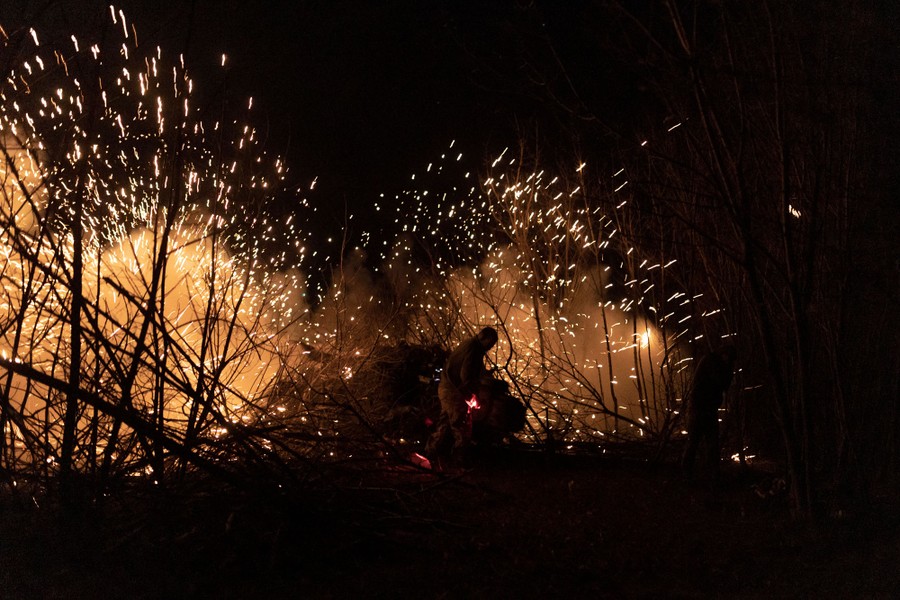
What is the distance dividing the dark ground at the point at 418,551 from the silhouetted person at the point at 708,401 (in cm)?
137

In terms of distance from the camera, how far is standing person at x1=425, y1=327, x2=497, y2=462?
9.24 meters

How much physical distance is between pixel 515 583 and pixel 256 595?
1.92 m

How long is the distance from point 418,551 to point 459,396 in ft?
11.2

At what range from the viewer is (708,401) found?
8719mm

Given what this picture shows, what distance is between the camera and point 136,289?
6.62 metres

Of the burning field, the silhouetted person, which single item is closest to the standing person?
the burning field

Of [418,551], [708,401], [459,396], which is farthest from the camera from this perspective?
[459,396]

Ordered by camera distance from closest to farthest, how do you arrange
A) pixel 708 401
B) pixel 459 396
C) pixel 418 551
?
pixel 418 551 < pixel 708 401 < pixel 459 396

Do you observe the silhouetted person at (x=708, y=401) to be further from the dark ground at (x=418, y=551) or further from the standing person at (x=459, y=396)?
the standing person at (x=459, y=396)

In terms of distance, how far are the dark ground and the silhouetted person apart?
1.37 metres

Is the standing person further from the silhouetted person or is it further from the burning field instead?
the silhouetted person

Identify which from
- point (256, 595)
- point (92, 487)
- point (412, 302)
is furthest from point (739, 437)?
point (92, 487)

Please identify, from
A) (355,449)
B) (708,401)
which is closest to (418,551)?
(355,449)

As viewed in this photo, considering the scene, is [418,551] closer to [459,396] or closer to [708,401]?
[459,396]
